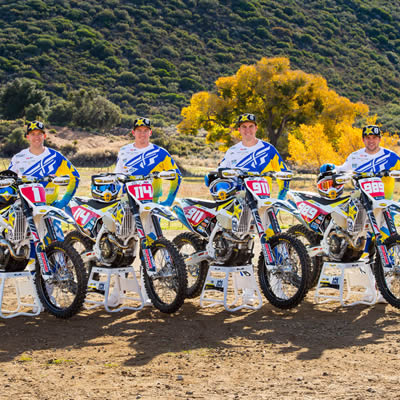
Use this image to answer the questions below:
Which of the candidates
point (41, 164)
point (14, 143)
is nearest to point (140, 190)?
point (41, 164)

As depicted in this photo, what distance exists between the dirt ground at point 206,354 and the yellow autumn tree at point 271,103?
37317 mm

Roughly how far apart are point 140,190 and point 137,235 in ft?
1.72

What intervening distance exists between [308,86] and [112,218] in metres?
38.5

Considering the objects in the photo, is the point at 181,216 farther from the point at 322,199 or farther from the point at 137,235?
the point at 322,199

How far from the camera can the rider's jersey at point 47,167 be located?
8.05m

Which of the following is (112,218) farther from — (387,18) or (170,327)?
(387,18)

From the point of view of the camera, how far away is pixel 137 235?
782cm

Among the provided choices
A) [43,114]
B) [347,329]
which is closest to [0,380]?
[347,329]

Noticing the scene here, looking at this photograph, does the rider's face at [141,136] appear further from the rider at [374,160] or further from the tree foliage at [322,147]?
the tree foliage at [322,147]

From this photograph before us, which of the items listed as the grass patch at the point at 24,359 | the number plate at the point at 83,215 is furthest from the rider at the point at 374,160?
the grass patch at the point at 24,359

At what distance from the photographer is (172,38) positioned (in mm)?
77312

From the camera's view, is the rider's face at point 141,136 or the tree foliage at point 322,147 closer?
the rider's face at point 141,136

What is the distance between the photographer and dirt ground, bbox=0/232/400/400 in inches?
197

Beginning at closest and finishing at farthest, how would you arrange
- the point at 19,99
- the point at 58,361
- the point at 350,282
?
the point at 58,361, the point at 350,282, the point at 19,99
